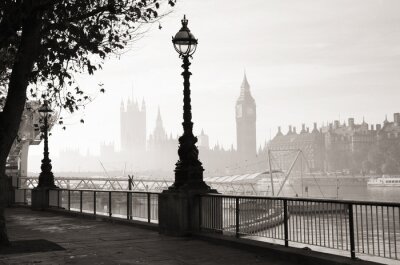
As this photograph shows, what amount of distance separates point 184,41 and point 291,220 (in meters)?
5.78

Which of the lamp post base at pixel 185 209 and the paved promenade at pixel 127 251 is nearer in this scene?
the paved promenade at pixel 127 251

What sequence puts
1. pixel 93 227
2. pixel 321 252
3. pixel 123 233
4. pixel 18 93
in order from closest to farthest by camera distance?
1. pixel 321 252
2. pixel 18 93
3. pixel 123 233
4. pixel 93 227

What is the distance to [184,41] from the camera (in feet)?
45.6

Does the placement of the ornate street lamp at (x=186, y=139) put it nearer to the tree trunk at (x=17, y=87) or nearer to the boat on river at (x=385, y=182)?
the tree trunk at (x=17, y=87)

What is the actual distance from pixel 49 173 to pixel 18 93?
1587 centimetres

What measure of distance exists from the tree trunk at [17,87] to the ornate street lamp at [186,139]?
376 cm

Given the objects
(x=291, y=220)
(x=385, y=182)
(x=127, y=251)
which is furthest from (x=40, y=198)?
(x=385, y=182)

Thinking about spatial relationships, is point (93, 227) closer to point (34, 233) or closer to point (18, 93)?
point (34, 233)

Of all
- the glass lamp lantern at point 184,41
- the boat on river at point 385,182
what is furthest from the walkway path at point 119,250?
the boat on river at point 385,182

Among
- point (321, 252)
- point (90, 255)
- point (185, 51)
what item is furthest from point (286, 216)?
point (185, 51)

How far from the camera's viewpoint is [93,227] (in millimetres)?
17344

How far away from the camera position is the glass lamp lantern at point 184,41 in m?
13.9

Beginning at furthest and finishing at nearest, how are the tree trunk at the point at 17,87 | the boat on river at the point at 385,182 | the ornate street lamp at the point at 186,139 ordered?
the boat on river at the point at 385,182, the ornate street lamp at the point at 186,139, the tree trunk at the point at 17,87

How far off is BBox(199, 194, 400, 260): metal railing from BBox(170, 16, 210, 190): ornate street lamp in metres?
0.80
